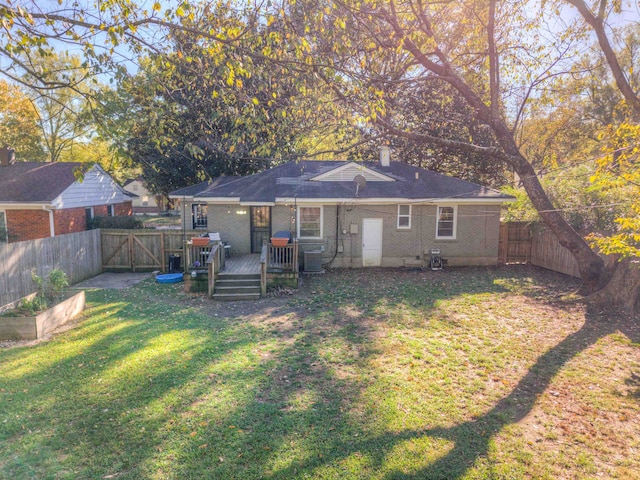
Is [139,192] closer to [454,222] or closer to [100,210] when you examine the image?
[100,210]

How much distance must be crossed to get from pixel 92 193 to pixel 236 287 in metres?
13.6

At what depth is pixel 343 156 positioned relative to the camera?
83.7 feet

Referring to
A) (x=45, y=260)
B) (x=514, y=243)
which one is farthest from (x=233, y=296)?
(x=514, y=243)

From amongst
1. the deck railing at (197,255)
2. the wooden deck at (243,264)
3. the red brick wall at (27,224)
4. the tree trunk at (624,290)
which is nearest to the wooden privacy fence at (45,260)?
the deck railing at (197,255)

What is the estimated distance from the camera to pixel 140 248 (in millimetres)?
15047

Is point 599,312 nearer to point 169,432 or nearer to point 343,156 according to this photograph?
point 169,432

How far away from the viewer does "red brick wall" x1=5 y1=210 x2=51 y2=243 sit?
16516 mm

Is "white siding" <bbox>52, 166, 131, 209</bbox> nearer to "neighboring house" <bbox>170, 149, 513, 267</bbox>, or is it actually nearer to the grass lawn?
"neighboring house" <bbox>170, 149, 513, 267</bbox>

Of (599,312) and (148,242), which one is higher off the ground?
(148,242)

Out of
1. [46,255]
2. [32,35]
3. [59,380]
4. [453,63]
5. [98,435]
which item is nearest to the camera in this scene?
[98,435]

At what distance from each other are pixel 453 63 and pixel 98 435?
14.4 meters

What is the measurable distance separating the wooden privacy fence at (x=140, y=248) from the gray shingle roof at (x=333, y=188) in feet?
7.17

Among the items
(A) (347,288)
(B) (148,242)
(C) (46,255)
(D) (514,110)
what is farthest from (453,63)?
(C) (46,255)

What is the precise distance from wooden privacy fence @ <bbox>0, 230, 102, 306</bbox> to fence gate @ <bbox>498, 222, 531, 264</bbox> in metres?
16.8
